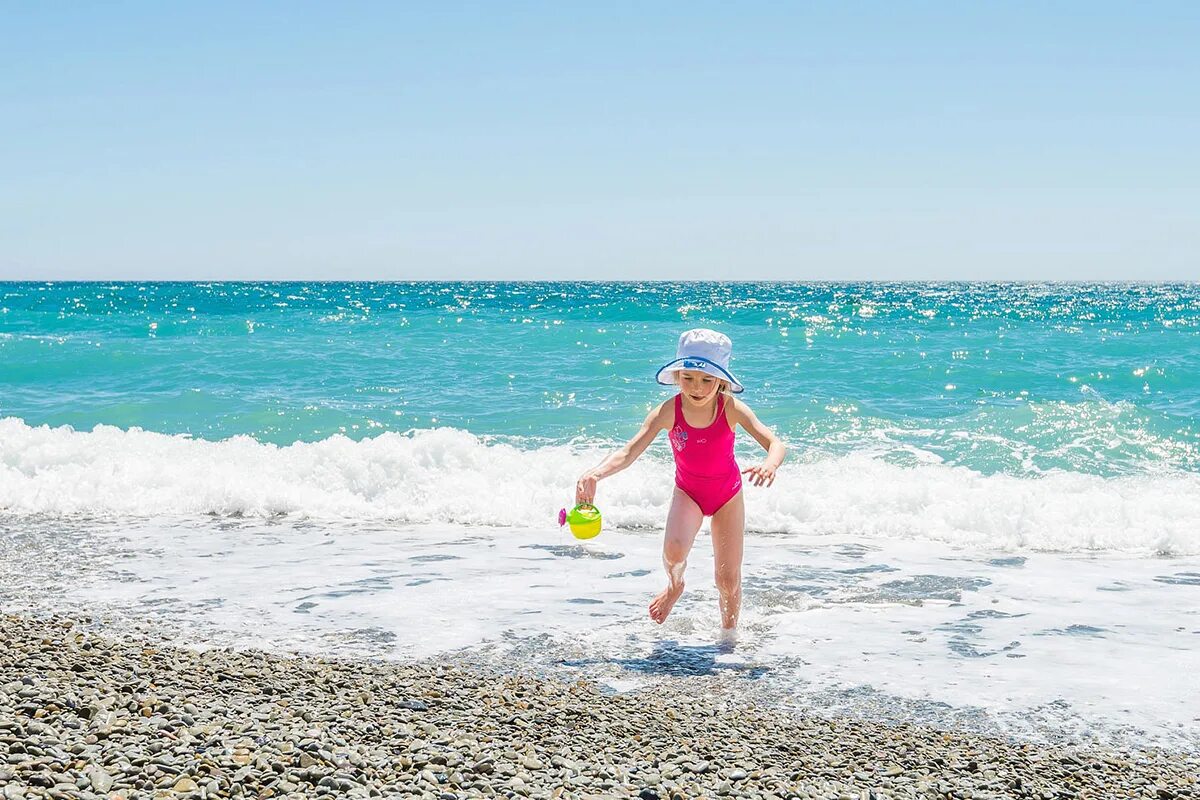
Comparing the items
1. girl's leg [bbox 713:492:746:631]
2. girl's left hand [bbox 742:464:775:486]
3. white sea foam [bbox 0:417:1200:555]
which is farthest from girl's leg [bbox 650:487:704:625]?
white sea foam [bbox 0:417:1200:555]

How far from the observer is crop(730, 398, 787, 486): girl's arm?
4.94 m

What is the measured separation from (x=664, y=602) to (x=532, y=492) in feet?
15.6

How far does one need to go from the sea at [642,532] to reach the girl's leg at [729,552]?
282 millimetres

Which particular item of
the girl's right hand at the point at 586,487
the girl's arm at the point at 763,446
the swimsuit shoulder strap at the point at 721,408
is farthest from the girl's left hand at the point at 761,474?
the girl's right hand at the point at 586,487

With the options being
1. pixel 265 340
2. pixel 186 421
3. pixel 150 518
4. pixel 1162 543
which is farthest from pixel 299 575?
pixel 265 340

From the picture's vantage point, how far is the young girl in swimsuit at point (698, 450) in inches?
207

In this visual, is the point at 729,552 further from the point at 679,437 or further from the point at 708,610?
the point at 708,610

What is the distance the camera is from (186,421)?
15.2m

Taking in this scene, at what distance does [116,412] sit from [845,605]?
522 inches

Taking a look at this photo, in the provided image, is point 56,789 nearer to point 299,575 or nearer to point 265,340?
point 299,575

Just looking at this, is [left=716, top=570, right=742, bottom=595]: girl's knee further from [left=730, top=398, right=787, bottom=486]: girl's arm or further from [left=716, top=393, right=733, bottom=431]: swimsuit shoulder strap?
[left=716, top=393, right=733, bottom=431]: swimsuit shoulder strap

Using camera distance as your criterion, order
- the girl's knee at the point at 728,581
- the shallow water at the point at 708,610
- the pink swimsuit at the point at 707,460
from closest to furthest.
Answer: the shallow water at the point at 708,610, the pink swimsuit at the point at 707,460, the girl's knee at the point at 728,581

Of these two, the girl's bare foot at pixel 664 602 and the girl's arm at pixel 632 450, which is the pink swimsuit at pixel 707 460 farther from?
the girl's bare foot at pixel 664 602

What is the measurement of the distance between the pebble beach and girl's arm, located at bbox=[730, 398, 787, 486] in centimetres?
115
